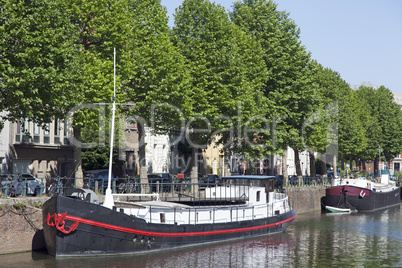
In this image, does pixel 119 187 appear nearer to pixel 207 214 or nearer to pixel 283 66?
pixel 207 214

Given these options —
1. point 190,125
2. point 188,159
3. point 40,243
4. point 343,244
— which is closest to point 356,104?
point 188,159

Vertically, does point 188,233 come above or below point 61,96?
below

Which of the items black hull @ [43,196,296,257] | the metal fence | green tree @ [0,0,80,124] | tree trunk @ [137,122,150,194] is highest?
green tree @ [0,0,80,124]

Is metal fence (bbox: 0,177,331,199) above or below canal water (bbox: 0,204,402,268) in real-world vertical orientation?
above

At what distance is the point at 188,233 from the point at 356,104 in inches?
2249

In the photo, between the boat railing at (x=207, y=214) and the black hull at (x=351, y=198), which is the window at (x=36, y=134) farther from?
the black hull at (x=351, y=198)

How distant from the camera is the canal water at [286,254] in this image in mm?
26953

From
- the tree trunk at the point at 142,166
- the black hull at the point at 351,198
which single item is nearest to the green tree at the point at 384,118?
the black hull at the point at 351,198

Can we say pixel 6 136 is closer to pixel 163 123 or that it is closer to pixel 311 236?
pixel 163 123

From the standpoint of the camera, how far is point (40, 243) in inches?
1185

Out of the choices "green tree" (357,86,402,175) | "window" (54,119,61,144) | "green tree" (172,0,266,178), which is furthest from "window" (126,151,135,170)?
"green tree" (357,86,402,175)

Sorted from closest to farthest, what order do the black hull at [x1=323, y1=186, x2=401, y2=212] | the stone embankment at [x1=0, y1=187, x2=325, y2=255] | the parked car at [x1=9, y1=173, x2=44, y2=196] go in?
the stone embankment at [x1=0, y1=187, x2=325, y2=255] → the parked car at [x1=9, y1=173, x2=44, y2=196] → the black hull at [x1=323, y1=186, x2=401, y2=212]

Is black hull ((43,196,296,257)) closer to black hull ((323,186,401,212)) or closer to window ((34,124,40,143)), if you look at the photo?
window ((34,124,40,143))

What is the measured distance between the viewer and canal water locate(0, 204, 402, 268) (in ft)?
88.4
